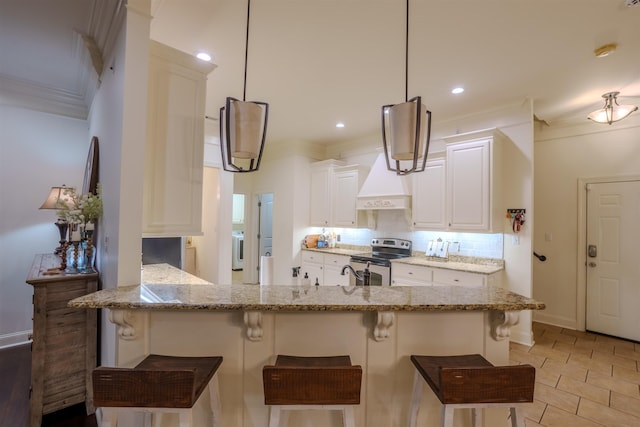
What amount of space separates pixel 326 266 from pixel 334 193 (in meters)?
1.32

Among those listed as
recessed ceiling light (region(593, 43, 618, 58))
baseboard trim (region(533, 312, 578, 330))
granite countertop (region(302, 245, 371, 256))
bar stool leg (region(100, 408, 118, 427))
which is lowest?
baseboard trim (region(533, 312, 578, 330))

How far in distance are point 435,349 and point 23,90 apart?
488 cm

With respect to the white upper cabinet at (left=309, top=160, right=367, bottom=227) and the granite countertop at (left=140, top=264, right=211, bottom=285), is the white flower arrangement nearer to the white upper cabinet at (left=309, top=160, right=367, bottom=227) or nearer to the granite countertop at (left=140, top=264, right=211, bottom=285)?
the granite countertop at (left=140, top=264, right=211, bottom=285)

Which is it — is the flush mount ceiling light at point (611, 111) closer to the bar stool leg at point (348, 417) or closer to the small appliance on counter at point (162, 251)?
the bar stool leg at point (348, 417)

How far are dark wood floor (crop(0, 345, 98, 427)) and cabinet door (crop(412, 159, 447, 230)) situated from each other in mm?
3977

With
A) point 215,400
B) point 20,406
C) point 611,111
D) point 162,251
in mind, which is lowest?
point 20,406

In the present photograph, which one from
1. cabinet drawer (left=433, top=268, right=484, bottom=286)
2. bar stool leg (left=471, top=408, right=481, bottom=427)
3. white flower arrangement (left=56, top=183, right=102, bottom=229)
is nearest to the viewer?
bar stool leg (left=471, top=408, right=481, bottom=427)

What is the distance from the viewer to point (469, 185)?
3656 mm

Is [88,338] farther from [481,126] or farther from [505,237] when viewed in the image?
[481,126]

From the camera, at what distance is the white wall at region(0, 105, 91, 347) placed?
3268 mm

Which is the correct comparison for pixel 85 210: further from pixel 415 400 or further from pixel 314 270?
pixel 314 270

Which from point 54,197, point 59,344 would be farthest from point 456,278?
point 54,197

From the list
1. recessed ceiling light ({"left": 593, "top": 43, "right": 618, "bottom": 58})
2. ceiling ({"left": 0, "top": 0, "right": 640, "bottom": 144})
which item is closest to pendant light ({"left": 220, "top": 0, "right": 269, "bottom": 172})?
ceiling ({"left": 0, "top": 0, "right": 640, "bottom": 144})

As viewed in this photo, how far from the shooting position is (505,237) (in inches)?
146
